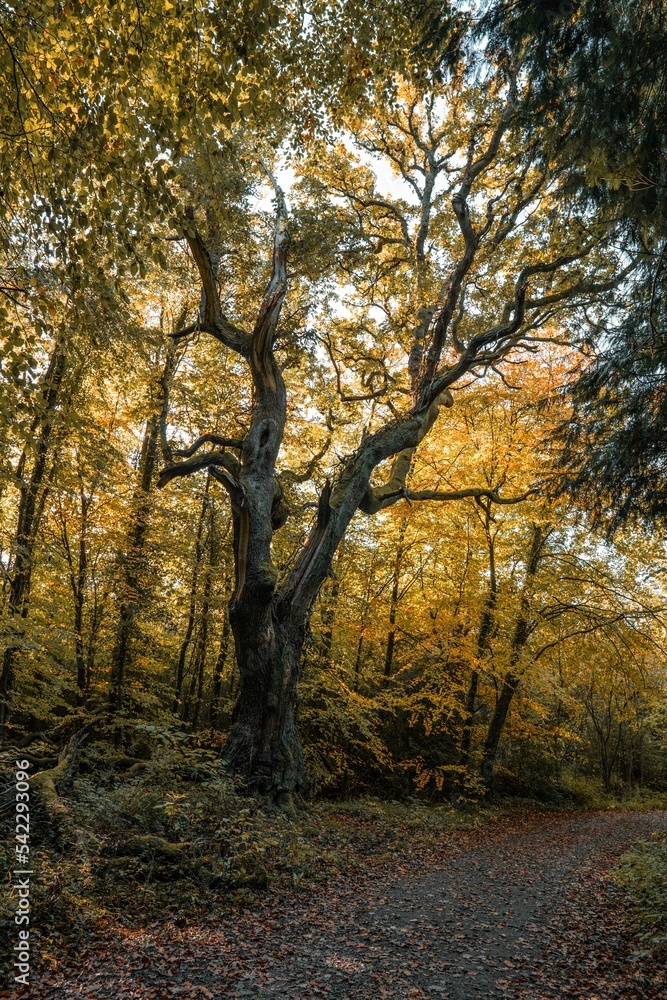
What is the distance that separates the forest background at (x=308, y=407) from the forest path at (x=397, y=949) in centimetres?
85

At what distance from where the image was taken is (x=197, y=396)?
42.0ft

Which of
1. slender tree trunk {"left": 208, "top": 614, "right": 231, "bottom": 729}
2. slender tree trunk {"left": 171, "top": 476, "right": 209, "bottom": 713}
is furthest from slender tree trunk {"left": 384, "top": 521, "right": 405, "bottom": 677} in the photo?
slender tree trunk {"left": 171, "top": 476, "right": 209, "bottom": 713}

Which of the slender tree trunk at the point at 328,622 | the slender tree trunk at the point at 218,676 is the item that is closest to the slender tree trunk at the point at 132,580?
the slender tree trunk at the point at 218,676

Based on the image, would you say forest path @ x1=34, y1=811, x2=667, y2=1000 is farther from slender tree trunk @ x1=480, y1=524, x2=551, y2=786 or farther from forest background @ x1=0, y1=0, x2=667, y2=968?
slender tree trunk @ x1=480, y1=524, x2=551, y2=786

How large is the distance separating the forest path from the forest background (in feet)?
2.79

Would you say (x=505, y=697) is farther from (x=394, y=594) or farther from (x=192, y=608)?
(x=192, y=608)

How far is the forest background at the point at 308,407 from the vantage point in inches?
158

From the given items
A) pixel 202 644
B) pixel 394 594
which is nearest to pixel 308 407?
pixel 394 594

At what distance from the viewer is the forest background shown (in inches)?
158

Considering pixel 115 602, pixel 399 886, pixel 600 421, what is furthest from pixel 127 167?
pixel 115 602

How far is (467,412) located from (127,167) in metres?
11.0

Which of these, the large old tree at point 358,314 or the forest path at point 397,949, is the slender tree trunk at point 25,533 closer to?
the large old tree at point 358,314

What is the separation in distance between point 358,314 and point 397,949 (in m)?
10.9

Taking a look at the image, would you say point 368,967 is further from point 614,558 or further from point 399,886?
point 614,558
